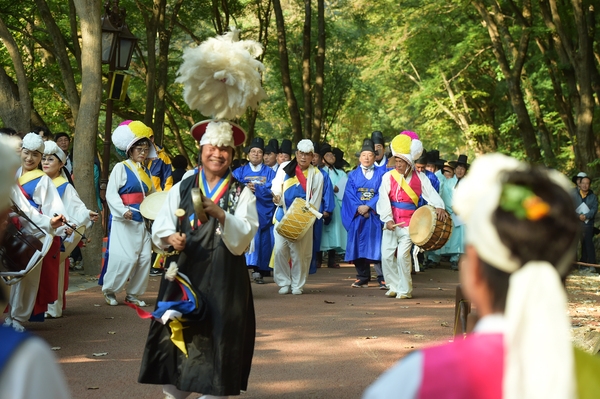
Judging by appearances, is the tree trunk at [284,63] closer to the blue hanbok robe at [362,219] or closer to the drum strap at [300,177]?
the blue hanbok robe at [362,219]

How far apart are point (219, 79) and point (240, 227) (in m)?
1.07

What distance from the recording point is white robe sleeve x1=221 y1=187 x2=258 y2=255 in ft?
16.4

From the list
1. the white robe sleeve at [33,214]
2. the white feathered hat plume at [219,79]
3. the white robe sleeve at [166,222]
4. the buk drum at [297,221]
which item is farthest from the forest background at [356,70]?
the white robe sleeve at [166,222]

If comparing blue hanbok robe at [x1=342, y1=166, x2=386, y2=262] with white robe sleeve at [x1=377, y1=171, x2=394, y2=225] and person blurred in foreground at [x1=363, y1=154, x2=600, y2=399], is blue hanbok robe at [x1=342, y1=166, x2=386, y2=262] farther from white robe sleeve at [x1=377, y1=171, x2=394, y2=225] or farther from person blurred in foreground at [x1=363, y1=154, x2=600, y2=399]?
person blurred in foreground at [x1=363, y1=154, x2=600, y2=399]

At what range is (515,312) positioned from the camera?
6.44 feet

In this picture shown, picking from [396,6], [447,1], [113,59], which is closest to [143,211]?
[113,59]

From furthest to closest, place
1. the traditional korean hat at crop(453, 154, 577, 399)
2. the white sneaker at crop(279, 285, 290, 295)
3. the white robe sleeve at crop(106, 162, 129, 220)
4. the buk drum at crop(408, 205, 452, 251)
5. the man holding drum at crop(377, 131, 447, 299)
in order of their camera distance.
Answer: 1. the white sneaker at crop(279, 285, 290, 295)
2. the man holding drum at crop(377, 131, 447, 299)
3. the buk drum at crop(408, 205, 452, 251)
4. the white robe sleeve at crop(106, 162, 129, 220)
5. the traditional korean hat at crop(453, 154, 577, 399)

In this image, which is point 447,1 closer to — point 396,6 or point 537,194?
point 396,6

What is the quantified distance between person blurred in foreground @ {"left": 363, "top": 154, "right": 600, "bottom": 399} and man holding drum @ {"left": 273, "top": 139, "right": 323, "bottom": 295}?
10105 millimetres

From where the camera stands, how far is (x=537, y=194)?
6.74ft

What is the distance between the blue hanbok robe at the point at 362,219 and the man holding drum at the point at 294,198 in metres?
1.16

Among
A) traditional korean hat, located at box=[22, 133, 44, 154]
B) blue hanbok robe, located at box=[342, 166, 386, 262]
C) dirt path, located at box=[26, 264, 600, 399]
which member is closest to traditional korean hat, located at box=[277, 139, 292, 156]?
blue hanbok robe, located at box=[342, 166, 386, 262]

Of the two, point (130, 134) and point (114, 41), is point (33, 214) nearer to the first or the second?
point (130, 134)

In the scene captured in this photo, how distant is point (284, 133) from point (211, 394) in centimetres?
2865
